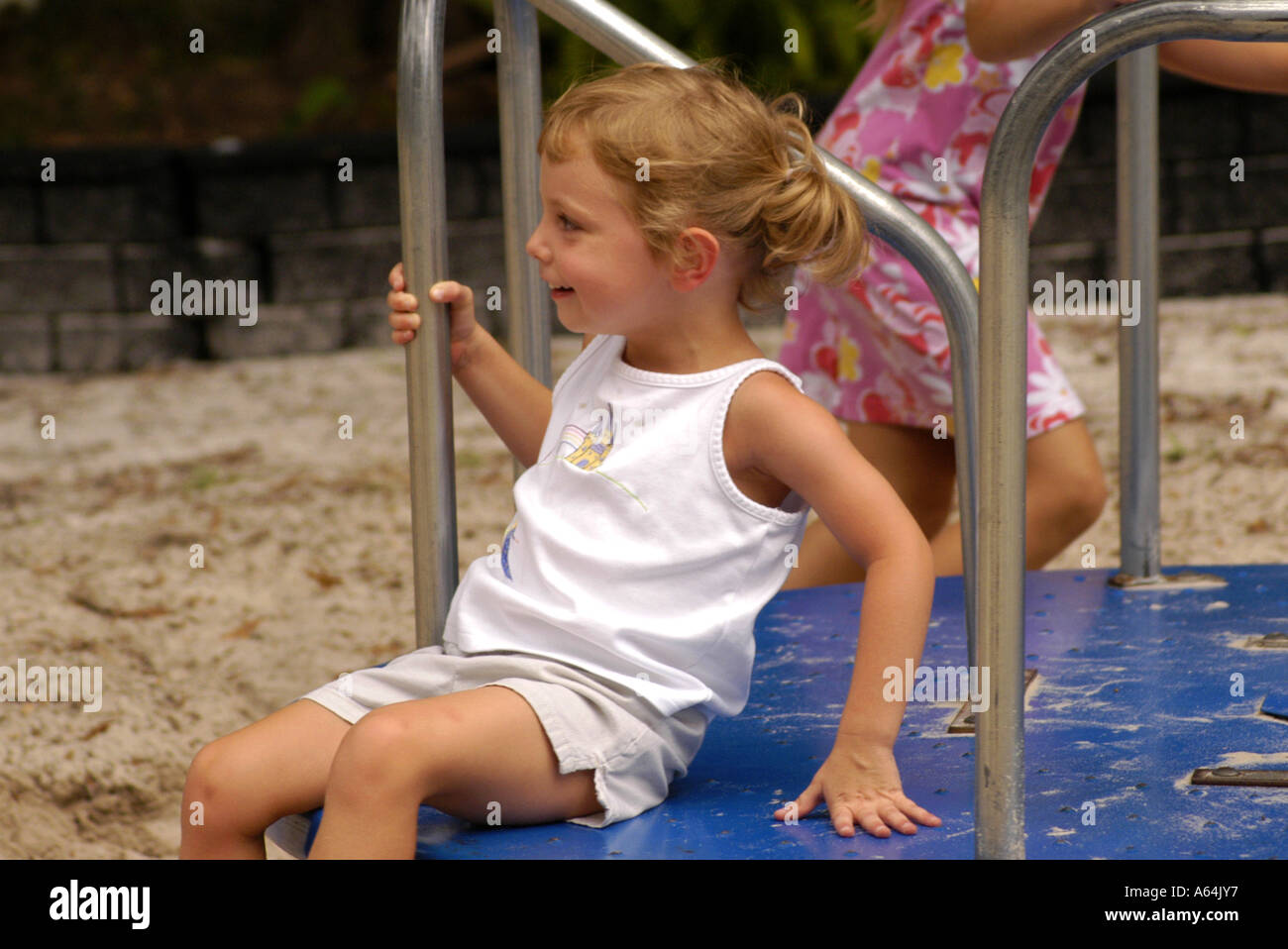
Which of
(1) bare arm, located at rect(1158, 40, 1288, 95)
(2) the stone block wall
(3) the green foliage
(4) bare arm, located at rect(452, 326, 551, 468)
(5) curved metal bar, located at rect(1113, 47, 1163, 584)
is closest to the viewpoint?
(4) bare arm, located at rect(452, 326, 551, 468)

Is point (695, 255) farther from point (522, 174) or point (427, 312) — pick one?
point (522, 174)

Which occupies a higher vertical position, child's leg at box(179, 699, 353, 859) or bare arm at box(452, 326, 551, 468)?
bare arm at box(452, 326, 551, 468)

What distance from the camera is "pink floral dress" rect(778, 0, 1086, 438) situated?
1.99m

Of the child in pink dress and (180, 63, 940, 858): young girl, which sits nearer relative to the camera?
(180, 63, 940, 858): young girl

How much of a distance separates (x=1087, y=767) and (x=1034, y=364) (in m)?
0.77

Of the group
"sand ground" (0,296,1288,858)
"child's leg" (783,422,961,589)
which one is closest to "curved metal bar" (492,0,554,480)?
"child's leg" (783,422,961,589)

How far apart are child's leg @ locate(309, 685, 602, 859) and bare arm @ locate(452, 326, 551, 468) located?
374 mm

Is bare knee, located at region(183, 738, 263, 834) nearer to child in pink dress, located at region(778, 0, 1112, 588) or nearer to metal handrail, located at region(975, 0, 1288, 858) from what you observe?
metal handrail, located at region(975, 0, 1288, 858)

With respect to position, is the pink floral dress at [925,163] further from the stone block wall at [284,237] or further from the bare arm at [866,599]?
the stone block wall at [284,237]

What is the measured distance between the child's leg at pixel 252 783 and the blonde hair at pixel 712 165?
49 centimetres

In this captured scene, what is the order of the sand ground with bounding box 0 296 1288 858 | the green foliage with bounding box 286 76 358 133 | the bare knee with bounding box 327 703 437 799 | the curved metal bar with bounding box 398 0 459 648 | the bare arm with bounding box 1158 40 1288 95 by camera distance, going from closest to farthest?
the bare knee with bounding box 327 703 437 799 → the curved metal bar with bounding box 398 0 459 648 → the bare arm with bounding box 1158 40 1288 95 → the sand ground with bounding box 0 296 1288 858 → the green foliage with bounding box 286 76 358 133

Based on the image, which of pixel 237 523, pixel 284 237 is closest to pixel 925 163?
pixel 237 523
